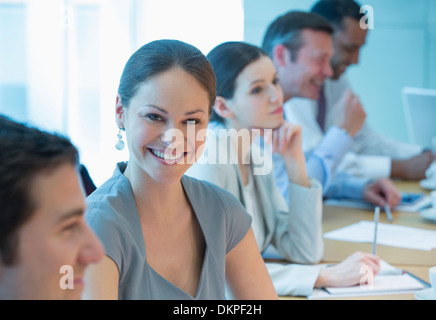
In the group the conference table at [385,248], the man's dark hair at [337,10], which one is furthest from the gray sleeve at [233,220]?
the man's dark hair at [337,10]

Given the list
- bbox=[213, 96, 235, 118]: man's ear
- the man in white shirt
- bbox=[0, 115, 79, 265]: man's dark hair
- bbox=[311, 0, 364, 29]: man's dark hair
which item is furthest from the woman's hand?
bbox=[311, 0, 364, 29]: man's dark hair

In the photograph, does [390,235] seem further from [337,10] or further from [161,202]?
[337,10]

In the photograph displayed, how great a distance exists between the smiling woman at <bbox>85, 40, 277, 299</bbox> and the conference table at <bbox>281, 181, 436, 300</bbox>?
347 mm

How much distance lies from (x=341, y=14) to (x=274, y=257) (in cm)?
117

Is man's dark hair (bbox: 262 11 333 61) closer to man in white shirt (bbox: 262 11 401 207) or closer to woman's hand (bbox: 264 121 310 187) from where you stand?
man in white shirt (bbox: 262 11 401 207)

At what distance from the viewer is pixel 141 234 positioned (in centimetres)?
66

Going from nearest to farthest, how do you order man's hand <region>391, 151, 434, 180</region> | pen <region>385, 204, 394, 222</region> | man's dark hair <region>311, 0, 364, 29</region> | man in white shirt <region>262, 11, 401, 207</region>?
pen <region>385, 204, 394, 222</region>, man in white shirt <region>262, 11, 401, 207</region>, man's dark hair <region>311, 0, 364, 29</region>, man's hand <region>391, 151, 434, 180</region>

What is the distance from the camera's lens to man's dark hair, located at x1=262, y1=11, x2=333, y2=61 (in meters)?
1.63

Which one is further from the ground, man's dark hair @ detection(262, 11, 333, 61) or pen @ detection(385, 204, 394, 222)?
man's dark hair @ detection(262, 11, 333, 61)

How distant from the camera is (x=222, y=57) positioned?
1041 mm

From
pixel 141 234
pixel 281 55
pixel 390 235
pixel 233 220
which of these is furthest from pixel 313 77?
pixel 141 234

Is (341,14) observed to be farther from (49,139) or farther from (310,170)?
(49,139)

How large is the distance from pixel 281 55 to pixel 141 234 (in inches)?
43.6
